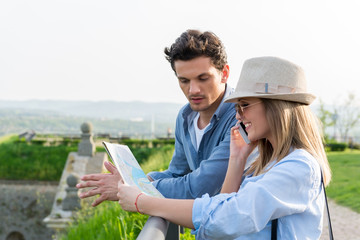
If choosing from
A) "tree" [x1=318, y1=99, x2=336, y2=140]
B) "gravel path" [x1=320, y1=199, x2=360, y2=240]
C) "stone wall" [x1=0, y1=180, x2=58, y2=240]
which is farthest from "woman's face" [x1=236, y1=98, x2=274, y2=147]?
"tree" [x1=318, y1=99, x2=336, y2=140]

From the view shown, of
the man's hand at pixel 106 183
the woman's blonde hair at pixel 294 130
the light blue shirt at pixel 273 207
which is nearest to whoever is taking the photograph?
the light blue shirt at pixel 273 207

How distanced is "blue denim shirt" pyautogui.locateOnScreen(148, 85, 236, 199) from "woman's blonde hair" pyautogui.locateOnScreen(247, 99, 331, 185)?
0.58 meters

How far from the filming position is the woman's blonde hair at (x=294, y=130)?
185 centimetres

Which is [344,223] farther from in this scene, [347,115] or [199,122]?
[347,115]

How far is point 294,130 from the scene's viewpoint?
188 cm

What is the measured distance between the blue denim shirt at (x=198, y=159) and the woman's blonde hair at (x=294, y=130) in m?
0.58

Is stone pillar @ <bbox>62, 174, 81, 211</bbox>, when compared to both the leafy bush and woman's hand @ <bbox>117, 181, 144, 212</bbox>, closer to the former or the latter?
the leafy bush

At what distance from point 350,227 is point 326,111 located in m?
38.4

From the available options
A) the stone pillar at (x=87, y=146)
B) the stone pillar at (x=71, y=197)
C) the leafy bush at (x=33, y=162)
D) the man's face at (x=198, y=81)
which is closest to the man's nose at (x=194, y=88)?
the man's face at (x=198, y=81)

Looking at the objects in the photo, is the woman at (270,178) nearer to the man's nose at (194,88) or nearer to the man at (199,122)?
the man at (199,122)

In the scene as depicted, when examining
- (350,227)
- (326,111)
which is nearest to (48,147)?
(350,227)

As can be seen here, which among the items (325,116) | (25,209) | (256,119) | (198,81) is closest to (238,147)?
(256,119)

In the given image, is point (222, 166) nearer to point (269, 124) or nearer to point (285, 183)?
point (269, 124)

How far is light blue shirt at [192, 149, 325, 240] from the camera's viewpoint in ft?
5.28
